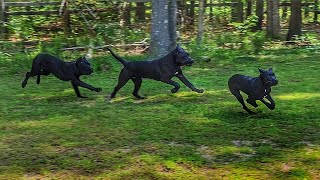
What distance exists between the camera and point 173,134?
6395mm

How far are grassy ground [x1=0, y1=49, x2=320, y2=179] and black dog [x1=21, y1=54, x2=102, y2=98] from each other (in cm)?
35

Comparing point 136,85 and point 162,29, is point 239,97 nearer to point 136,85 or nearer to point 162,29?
point 136,85

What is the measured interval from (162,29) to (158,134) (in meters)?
6.25

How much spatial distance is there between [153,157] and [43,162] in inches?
46.8

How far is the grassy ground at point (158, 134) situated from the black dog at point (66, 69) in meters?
0.35

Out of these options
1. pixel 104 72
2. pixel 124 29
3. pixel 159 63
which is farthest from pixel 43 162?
pixel 124 29

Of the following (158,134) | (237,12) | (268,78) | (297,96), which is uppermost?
(268,78)

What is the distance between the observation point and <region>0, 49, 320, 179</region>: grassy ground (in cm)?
518

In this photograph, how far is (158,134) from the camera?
21.0ft

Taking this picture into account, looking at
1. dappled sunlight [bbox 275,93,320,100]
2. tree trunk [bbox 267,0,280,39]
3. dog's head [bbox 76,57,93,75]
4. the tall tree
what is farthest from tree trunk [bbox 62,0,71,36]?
dappled sunlight [bbox 275,93,320,100]

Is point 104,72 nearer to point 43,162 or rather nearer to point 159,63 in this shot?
point 159,63

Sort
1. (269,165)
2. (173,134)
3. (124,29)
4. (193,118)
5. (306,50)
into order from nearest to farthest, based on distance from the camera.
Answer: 1. (269,165)
2. (173,134)
3. (193,118)
4. (306,50)
5. (124,29)

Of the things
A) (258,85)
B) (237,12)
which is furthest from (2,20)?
(258,85)

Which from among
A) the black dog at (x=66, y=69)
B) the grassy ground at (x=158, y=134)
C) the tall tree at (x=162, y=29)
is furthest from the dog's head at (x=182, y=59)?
the tall tree at (x=162, y=29)
